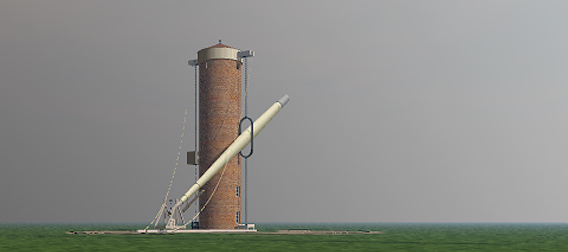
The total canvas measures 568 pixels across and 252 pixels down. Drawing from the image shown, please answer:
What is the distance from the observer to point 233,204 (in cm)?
7000

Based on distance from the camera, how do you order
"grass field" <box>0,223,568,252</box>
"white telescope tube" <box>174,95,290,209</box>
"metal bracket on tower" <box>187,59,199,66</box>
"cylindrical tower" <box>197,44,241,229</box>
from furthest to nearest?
"metal bracket on tower" <box>187,59,199,66</box> < "cylindrical tower" <box>197,44,241,229</box> < "white telescope tube" <box>174,95,290,209</box> < "grass field" <box>0,223,568,252</box>

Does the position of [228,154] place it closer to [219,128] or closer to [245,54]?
[219,128]

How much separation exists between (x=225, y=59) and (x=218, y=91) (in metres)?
3.14

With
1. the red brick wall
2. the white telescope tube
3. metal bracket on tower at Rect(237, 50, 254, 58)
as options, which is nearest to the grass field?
the white telescope tube

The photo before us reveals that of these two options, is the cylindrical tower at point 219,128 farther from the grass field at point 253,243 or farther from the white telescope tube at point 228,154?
the grass field at point 253,243

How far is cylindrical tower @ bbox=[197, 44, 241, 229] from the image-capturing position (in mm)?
68812

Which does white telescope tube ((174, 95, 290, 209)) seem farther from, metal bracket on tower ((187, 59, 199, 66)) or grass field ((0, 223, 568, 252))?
metal bracket on tower ((187, 59, 199, 66))

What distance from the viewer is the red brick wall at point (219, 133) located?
68812 millimetres

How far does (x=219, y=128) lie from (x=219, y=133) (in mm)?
456

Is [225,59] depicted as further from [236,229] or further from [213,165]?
[236,229]

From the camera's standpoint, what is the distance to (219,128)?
6875 centimetres

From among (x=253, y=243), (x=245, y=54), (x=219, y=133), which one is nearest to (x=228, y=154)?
(x=219, y=133)

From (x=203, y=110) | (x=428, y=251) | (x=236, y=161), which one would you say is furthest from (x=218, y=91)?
(x=428, y=251)

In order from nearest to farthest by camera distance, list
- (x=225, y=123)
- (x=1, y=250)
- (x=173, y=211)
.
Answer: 1. (x=1, y=250)
2. (x=173, y=211)
3. (x=225, y=123)
